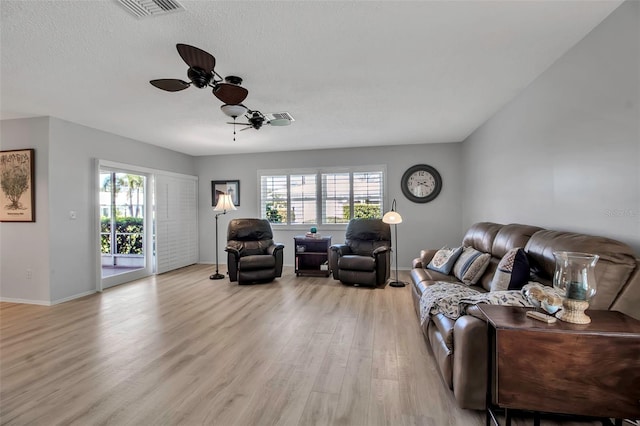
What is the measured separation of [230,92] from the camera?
2.56 m

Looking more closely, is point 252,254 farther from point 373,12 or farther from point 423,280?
point 373,12

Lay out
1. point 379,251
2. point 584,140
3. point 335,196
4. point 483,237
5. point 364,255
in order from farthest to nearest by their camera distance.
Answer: point 335,196
point 364,255
point 379,251
point 483,237
point 584,140

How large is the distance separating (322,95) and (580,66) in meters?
2.21

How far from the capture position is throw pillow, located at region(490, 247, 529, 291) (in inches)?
84.4

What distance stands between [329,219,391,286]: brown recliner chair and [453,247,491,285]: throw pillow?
4.75 ft

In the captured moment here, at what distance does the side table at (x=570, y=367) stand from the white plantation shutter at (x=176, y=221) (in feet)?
19.2

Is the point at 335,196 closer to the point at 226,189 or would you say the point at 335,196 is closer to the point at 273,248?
the point at 273,248

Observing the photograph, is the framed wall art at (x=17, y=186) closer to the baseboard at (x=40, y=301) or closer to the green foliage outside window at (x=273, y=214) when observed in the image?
the baseboard at (x=40, y=301)

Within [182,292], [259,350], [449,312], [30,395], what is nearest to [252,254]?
[182,292]

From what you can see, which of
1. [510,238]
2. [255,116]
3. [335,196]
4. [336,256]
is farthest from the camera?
[335,196]

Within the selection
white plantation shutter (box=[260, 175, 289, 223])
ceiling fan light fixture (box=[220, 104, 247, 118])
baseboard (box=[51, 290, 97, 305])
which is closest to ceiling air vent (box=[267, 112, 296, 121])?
ceiling fan light fixture (box=[220, 104, 247, 118])

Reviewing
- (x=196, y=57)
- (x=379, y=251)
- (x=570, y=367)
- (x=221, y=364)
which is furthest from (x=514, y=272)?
(x=196, y=57)

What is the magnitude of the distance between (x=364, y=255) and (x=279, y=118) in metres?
2.60

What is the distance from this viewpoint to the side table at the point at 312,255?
5535mm
